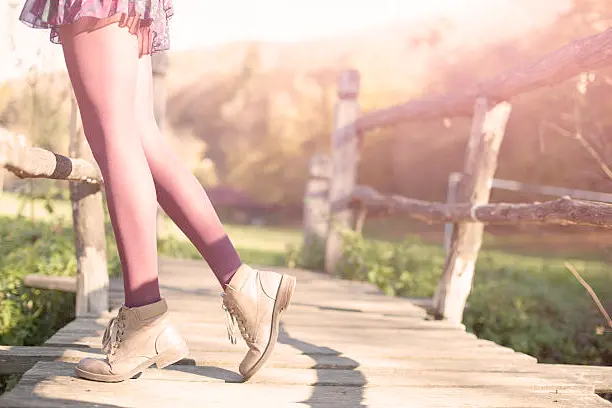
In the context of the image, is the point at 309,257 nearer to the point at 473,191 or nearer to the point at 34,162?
the point at 473,191

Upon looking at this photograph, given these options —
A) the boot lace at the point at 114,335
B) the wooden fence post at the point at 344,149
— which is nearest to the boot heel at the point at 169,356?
the boot lace at the point at 114,335

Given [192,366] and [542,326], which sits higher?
[192,366]

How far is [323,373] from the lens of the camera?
2008 millimetres

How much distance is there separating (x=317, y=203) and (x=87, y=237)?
280 centimetres

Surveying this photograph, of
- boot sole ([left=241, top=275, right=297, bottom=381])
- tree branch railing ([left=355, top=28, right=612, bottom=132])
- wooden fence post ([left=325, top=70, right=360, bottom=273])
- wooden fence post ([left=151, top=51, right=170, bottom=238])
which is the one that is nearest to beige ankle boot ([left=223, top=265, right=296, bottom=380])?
boot sole ([left=241, top=275, right=297, bottom=381])

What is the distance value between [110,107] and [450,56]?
12894mm

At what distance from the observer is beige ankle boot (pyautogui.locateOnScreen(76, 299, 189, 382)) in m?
1.74

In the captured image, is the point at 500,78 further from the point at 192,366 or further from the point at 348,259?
the point at 348,259

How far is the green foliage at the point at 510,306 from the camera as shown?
4.33m

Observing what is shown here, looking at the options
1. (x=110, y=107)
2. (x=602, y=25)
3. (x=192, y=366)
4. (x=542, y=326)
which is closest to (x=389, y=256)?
(x=542, y=326)

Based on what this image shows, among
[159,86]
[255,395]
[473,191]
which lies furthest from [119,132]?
[159,86]

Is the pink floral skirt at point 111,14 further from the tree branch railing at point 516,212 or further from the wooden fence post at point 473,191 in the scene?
the wooden fence post at point 473,191

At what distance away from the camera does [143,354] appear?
69.4 inches

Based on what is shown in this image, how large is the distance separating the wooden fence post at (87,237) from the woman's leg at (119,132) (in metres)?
1.04
